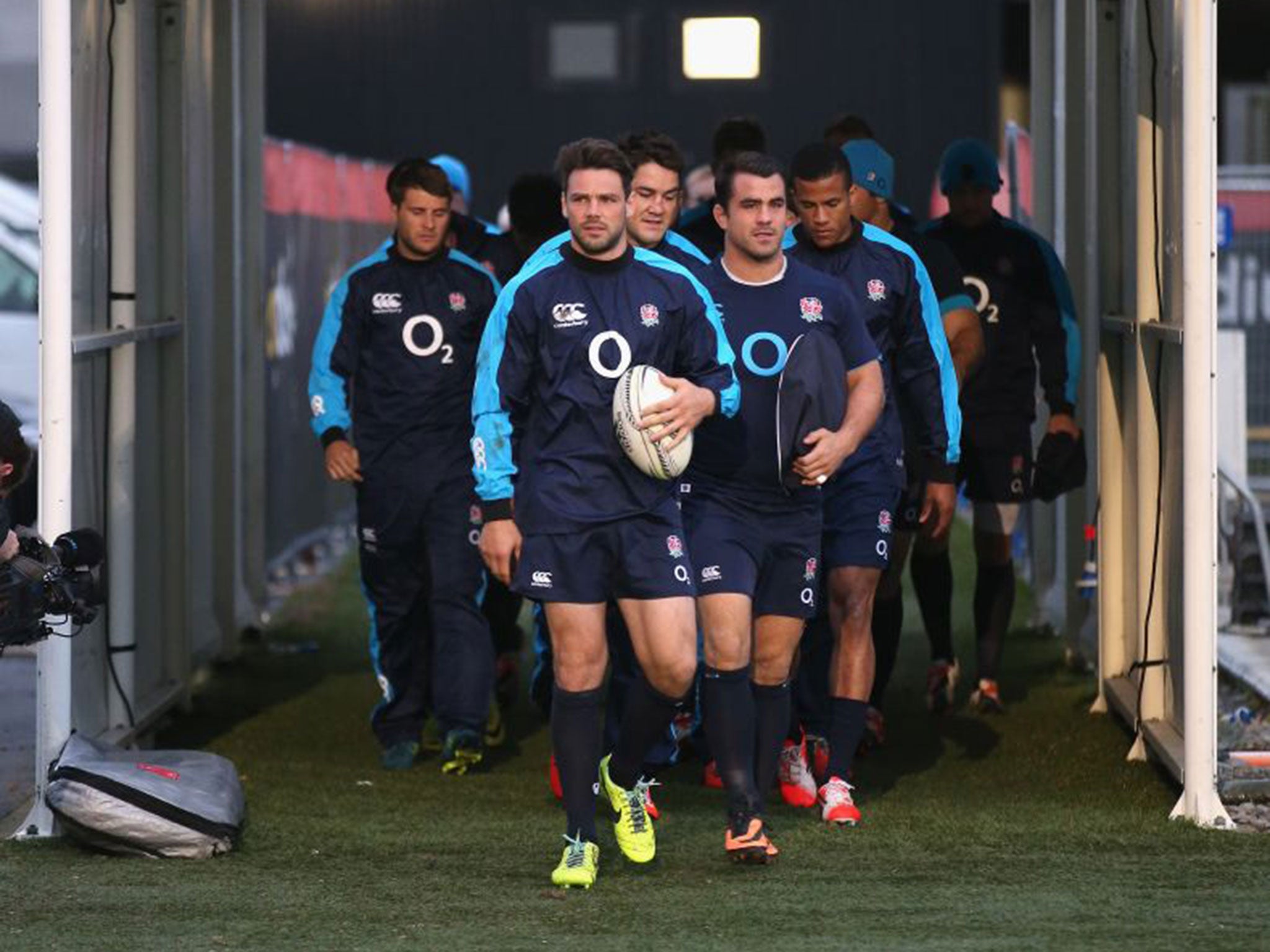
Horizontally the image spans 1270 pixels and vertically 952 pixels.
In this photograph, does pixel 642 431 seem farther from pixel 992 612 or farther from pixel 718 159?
pixel 992 612

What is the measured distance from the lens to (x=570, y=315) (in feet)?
25.0

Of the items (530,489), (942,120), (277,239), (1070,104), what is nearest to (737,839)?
(530,489)

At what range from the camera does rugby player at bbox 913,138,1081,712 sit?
10.7 meters

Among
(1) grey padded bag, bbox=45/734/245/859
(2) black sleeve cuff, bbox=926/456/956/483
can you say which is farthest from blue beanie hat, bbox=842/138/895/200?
(1) grey padded bag, bbox=45/734/245/859

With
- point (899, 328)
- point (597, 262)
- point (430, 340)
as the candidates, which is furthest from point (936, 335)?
point (430, 340)

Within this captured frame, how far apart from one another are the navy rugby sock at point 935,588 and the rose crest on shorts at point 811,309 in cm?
283

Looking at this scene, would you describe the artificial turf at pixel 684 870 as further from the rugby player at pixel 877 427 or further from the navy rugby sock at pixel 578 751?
the rugby player at pixel 877 427

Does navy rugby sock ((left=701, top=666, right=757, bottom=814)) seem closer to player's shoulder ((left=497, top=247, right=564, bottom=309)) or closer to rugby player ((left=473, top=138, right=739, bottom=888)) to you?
rugby player ((left=473, top=138, right=739, bottom=888))

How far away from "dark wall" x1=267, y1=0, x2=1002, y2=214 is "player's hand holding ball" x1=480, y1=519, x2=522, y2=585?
38.9 ft

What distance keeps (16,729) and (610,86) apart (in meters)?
9.75

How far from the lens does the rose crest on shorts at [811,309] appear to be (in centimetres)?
816

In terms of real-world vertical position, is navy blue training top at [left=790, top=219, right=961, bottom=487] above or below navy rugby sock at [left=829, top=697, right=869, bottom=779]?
above

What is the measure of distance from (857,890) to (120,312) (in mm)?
3571

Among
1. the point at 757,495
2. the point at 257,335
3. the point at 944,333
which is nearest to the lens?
the point at 757,495
